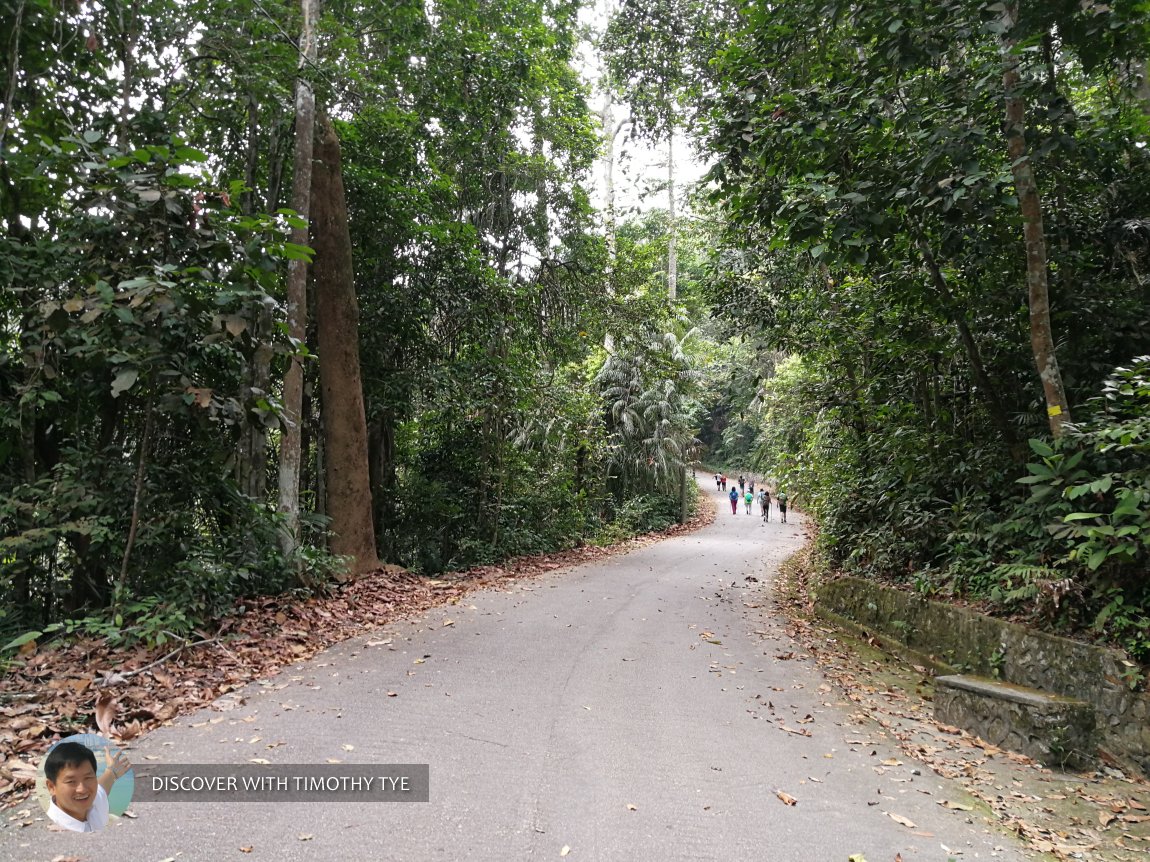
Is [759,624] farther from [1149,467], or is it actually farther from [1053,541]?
[1149,467]

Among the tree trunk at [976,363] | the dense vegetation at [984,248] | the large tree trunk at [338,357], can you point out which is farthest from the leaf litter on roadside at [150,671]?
the tree trunk at [976,363]

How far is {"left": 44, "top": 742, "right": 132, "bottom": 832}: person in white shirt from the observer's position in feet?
11.2

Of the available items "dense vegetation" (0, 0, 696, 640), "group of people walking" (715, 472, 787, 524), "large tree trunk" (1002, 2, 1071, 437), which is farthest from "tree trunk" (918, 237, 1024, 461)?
"group of people walking" (715, 472, 787, 524)

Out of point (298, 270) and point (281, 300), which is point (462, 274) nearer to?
point (281, 300)

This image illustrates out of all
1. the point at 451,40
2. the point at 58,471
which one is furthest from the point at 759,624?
the point at 451,40

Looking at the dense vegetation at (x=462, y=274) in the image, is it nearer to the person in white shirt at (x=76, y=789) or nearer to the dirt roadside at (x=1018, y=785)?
the dirt roadside at (x=1018, y=785)

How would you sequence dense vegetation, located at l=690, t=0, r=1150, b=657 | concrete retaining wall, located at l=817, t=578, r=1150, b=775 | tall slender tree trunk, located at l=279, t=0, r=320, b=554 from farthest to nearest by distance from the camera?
1. tall slender tree trunk, located at l=279, t=0, r=320, b=554
2. dense vegetation, located at l=690, t=0, r=1150, b=657
3. concrete retaining wall, located at l=817, t=578, r=1150, b=775

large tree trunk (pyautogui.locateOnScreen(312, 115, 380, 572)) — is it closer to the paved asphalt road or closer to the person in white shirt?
the paved asphalt road

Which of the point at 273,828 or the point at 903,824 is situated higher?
the point at 273,828

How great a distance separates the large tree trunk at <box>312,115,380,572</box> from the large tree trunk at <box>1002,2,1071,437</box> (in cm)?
836

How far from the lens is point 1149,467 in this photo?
5527 mm

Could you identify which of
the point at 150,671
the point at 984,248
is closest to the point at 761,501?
the point at 984,248

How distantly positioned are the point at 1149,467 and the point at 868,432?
6146mm

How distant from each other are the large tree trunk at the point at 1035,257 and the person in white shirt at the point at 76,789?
7.88 metres
